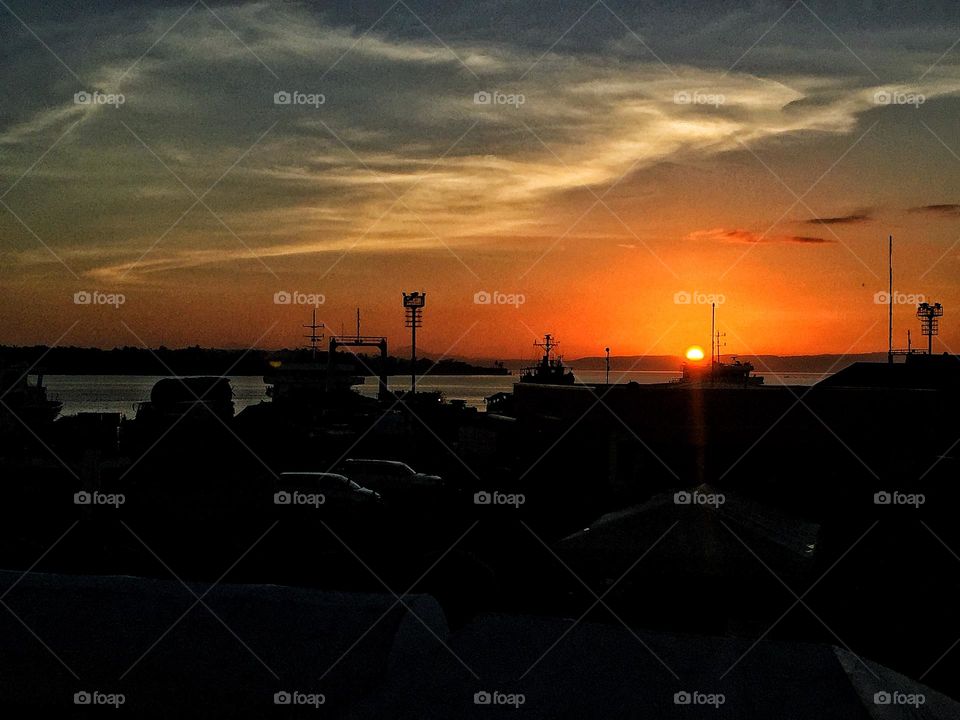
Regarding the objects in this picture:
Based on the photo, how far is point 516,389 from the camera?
979 inches

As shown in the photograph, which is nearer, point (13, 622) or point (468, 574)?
point (13, 622)

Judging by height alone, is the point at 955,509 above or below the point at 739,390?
below

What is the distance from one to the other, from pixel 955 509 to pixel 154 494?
14.4 meters

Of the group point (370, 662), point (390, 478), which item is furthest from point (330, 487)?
point (370, 662)

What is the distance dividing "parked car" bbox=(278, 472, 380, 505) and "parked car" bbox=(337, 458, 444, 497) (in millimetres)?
2403

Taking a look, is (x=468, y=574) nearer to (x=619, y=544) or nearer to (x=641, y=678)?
(x=619, y=544)

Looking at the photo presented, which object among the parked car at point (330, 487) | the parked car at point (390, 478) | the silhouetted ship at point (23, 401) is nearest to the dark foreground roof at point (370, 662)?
the parked car at point (330, 487)

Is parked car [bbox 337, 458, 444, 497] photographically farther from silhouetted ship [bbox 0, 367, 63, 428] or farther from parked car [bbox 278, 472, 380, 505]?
silhouetted ship [bbox 0, 367, 63, 428]

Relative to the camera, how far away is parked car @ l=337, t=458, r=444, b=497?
2348 centimetres

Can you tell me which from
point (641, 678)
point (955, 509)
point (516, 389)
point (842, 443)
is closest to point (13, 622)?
point (641, 678)

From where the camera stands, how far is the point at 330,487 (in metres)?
20.3

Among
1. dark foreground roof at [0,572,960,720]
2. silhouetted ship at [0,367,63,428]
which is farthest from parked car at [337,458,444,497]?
silhouetted ship at [0,367,63,428]

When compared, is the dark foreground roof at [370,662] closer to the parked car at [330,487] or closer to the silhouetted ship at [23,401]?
the parked car at [330,487]

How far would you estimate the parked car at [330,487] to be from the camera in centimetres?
1981
